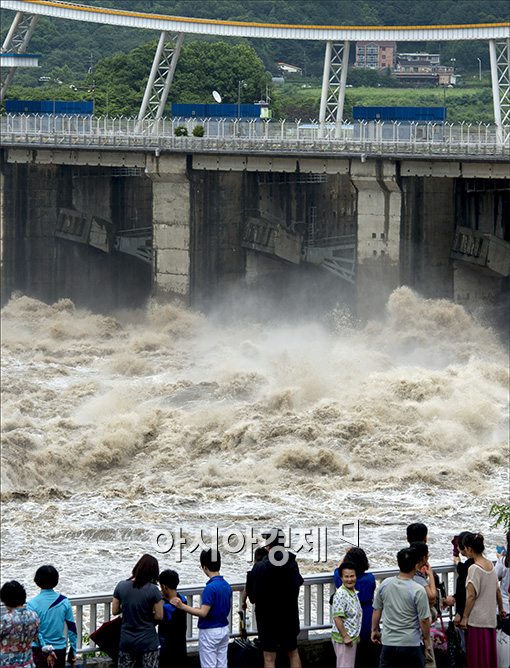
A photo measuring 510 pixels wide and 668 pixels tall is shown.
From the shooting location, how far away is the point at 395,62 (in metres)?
112

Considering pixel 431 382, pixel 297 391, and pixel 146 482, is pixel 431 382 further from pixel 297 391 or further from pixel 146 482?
pixel 146 482

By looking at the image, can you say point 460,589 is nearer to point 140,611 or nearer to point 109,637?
point 140,611

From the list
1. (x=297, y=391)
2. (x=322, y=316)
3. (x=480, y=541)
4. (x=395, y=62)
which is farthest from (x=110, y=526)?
(x=395, y=62)

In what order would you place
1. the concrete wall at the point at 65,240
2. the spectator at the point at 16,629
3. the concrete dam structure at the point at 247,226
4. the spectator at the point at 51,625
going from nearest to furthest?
the spectator at the point at 16,629 < the spectator at the point at 51,625 < the concrete dam structure at the point at 247,226 < the concrete wall at the point at 65,240

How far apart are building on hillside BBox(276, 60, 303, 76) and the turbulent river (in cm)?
6528

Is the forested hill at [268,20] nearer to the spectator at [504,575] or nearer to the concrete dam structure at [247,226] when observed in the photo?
the concrete dam structure at [247,226]

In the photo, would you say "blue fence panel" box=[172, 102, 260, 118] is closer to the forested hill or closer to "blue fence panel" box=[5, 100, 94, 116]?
"blue fence panel" box=[5, 100, 94, 116]

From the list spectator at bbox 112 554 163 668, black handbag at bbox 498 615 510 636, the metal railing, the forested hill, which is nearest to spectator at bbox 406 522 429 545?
black handbag at bbox 498 615 510 636

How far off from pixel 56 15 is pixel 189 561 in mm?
40345

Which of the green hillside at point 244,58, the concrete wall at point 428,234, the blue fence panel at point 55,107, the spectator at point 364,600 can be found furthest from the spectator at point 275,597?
the green hillside at point 244,58

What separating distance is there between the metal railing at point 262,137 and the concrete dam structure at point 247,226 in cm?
39

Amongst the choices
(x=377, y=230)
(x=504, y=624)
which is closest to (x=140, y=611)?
(x=504, y=624)

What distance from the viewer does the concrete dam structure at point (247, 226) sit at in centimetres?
4934

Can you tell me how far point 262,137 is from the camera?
174 feet
